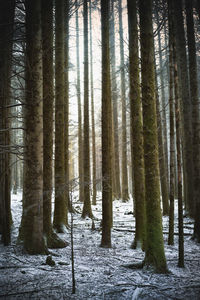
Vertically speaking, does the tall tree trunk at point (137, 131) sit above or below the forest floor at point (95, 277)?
above

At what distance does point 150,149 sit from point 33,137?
2953 millimetres

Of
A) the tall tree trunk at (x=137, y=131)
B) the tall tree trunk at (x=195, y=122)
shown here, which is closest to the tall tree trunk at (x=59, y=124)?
the tall tree trunk at (x=137, y=131)

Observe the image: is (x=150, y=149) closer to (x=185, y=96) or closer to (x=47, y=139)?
(x=47, y=139)

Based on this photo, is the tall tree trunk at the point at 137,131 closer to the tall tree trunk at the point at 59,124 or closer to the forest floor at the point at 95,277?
the forest floor at the point at 95,277

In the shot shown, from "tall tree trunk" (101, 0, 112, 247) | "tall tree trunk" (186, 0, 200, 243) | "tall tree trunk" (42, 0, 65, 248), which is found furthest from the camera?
"tall tree trunk" (186, 0, 200, 243)

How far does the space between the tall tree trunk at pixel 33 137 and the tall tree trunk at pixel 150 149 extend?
2663 mm

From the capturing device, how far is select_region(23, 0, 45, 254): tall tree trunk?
5.75 m

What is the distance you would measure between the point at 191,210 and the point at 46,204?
8075 millimetres

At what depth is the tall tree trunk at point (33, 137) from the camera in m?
5.75

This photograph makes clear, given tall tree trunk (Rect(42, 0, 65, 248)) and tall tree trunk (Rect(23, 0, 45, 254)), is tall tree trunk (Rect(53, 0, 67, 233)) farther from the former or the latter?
tall tree trunk (Rect(23, 0, 45, 254))

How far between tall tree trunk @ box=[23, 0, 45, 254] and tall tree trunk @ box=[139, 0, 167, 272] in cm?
266

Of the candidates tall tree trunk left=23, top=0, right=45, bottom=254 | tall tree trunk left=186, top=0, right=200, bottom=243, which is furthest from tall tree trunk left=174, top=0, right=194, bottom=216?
tall tree trunk left=23, top=0, right=45, bottom=254

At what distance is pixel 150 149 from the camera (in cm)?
502

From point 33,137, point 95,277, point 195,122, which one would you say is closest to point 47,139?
point 33,137
